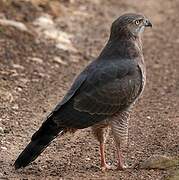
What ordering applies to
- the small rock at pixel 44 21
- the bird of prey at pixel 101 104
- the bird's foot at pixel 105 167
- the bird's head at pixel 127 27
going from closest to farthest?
the bird of prey at pixel 101 104
the bird's foot at pixel 105 167
the bird's head at pixel 127 27
the small rock at pixel 44 21

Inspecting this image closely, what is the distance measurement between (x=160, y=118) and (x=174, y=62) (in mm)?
3412

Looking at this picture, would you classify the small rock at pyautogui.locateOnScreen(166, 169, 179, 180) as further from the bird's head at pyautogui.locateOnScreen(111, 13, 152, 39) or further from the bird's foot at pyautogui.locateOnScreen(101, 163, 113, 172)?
the bird's head at pyautogui.locateOnScreen(111, 13, 152, 39)

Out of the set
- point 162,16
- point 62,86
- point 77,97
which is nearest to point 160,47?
point 162,16

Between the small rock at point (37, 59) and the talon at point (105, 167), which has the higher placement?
the talon at point (105, 167)

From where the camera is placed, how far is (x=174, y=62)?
12555mm

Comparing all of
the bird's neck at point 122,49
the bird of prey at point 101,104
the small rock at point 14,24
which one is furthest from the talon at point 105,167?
the small rock at point 14,24

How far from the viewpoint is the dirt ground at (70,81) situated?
7.61 metres

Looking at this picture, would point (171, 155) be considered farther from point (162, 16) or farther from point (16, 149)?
point (162, 16)

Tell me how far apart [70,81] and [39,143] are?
13.4ft

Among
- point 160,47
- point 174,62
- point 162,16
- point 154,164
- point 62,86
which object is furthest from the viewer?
point 162,16

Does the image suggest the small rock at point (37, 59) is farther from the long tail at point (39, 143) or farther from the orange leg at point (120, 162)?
the long tail at point (39, 143)

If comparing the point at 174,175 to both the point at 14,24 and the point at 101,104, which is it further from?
the point at 14,24

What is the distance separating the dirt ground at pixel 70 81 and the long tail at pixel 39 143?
0.16 m

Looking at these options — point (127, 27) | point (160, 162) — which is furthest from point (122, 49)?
point (160, 162)
